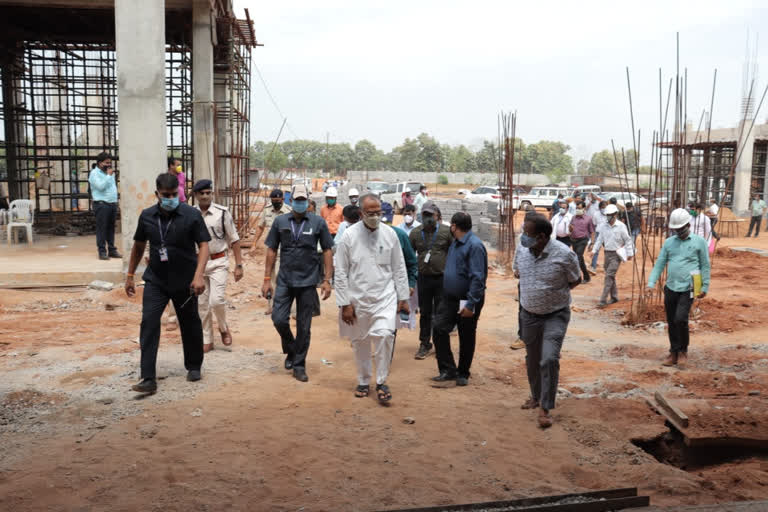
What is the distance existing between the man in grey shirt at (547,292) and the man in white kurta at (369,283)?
109 cm

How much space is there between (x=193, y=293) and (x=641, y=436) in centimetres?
366

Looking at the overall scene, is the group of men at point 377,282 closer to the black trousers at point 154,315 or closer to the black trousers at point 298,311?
the black trousers at point 298,311

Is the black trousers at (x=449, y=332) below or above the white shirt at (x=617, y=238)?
below

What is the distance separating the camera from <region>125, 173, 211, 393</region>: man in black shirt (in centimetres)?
554

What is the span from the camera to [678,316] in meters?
7.34

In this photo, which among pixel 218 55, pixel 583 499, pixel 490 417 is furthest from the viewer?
pixel 218 55

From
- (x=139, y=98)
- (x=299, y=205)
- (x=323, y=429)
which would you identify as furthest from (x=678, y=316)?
(x=139, y=98)

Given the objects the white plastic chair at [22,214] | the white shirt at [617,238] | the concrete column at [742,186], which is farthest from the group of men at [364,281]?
the concrete column at [742,186]

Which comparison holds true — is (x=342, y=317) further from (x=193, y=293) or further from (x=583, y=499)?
(x=583, y=499)

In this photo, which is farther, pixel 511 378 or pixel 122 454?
pixel 511 378

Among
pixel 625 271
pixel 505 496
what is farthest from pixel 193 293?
pixel 625 271

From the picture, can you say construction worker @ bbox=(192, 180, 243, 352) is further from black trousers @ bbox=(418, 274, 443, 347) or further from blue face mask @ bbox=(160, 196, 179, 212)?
black trousers @ bbox=(418, 274, 443, 347)

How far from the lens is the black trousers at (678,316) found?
7.29 m

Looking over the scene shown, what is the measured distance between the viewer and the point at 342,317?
5613 millimetres
